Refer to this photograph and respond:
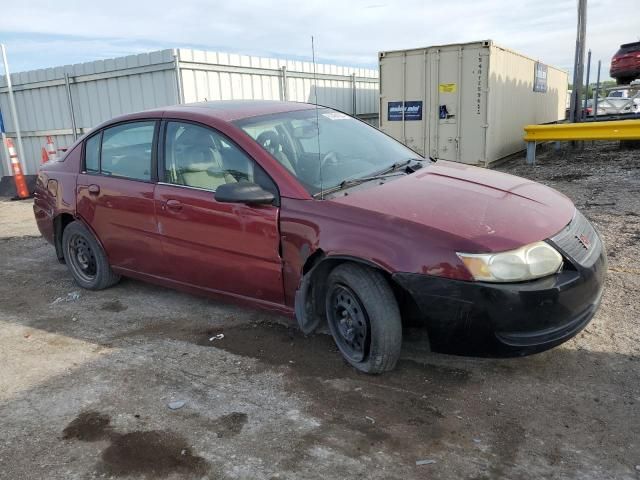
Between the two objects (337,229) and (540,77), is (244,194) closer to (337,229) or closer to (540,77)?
(337,229)

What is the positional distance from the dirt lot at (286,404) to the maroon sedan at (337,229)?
0.32 metres

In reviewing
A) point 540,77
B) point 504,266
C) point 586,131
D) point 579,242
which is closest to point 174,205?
point 504,266

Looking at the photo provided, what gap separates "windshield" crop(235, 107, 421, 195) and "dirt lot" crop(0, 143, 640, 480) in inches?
47.5

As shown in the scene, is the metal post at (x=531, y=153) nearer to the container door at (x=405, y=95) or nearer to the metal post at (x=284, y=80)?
the container door at (x=405, y=95)

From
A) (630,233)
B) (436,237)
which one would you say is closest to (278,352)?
(436,237)

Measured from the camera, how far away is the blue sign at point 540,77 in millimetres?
15164

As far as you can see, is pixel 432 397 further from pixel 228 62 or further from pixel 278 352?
pixel 228 62

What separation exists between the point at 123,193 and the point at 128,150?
0.40 meters

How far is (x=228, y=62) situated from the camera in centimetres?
1059

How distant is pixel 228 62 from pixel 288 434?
916 centimetres

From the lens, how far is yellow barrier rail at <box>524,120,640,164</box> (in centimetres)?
1080

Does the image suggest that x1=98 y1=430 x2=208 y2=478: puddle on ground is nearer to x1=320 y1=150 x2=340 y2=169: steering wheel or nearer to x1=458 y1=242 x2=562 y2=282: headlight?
x1=458 y1=242 x2=562 y2=282: headlight

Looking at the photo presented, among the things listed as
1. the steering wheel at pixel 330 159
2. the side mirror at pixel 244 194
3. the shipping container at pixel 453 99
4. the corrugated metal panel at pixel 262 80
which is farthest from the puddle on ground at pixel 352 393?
the shipping container at pixel 453 99

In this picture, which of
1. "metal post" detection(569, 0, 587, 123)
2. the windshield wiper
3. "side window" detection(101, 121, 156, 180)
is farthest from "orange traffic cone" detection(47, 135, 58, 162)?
"metal post" detection(569, 0, 587, 123)
